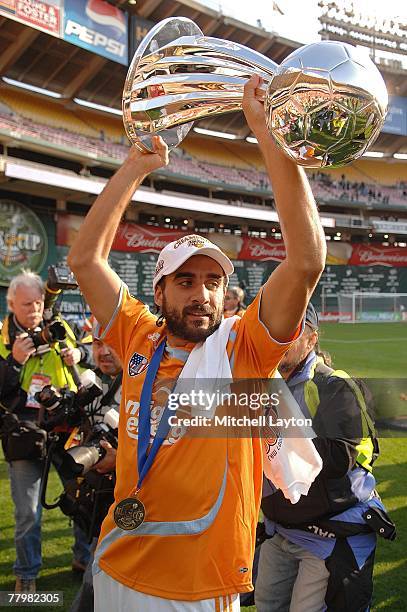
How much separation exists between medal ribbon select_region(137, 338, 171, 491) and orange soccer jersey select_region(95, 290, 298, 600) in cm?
2

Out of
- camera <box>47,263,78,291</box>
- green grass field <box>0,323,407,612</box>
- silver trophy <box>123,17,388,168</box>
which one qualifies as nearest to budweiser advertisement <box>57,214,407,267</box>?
green grass field <box>0,323,407,612</box>

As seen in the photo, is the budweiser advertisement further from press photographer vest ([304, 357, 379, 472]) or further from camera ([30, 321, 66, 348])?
press photographer vest ([304, 357, 379, 472])

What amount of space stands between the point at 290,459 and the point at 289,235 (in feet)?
2.52

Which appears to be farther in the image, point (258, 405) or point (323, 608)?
point (323, 608)

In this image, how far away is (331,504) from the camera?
213 cm

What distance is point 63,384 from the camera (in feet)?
11.8

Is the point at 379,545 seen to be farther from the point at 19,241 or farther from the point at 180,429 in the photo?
the point at 19,241

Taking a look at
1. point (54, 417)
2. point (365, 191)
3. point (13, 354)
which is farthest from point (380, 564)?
point (365, 191)

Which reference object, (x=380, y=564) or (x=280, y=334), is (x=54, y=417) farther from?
(x=380, y=564)

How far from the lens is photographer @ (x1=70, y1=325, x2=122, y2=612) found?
2.31m

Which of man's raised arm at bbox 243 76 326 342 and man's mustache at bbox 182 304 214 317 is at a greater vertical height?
man's raised arm at bbox 243 76 326 342

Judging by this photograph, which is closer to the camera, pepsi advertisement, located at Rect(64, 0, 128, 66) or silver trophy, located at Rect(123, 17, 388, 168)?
silver trophy, located at Rect(123, 17, 388, 168)

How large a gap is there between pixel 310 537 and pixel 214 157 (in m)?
31.6

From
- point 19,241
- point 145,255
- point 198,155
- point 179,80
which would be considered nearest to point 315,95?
point 179,80
